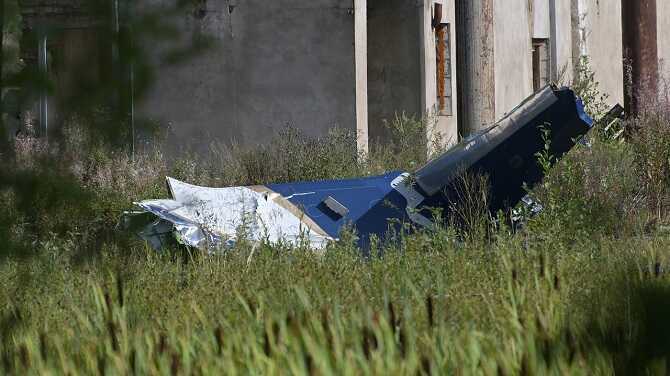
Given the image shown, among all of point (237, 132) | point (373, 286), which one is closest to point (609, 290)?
point (373, 286)

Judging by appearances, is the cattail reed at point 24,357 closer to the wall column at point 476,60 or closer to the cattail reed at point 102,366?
the cattail reed at point 102,366

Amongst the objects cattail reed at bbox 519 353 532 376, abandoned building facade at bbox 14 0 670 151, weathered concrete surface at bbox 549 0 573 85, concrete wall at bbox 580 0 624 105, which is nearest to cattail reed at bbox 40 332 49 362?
cattail reed at bbox 519 353 532 376

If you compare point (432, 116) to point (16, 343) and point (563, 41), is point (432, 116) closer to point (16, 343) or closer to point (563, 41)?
point (563, 41)

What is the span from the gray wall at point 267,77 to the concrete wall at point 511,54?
10.1ft

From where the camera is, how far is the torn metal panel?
7367 millimetres

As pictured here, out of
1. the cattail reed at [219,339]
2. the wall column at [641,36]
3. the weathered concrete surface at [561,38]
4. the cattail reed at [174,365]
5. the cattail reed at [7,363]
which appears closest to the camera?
→ the cattail reed at [174,365]

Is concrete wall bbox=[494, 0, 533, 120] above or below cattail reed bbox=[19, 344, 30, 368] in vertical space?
above

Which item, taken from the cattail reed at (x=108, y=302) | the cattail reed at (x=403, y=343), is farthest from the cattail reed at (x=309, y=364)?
the cattail reed at (x=108, y=302)

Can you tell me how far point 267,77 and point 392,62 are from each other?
5.98 feet

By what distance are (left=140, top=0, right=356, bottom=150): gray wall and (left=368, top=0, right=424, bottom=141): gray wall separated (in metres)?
1.37

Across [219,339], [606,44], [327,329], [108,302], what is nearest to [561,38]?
[606,44]

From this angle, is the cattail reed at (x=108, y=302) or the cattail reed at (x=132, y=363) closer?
the cattail reed at (x=132, y=363)

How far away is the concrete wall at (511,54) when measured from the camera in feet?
50.5

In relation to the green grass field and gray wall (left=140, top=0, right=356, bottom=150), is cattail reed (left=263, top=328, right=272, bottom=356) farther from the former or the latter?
gray wall (left=140, top=0, right=356, bottom=150)
